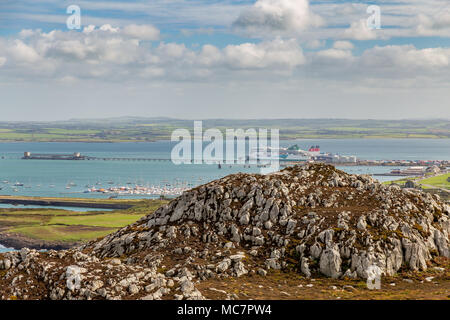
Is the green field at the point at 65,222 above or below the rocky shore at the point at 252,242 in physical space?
below

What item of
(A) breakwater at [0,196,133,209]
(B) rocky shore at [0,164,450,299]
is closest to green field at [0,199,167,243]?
(A) breakwater at [0,196,133,209]

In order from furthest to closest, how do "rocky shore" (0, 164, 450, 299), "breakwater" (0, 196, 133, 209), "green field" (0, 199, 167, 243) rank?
"breakwater" (0, 196, 133, 209)
"green field" (0, 199, 167, 243)
"rocky shore" (0, 164, 450, 299)

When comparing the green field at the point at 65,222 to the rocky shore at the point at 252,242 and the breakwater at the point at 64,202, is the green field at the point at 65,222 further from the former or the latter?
the rocky shore at the point at 252,242

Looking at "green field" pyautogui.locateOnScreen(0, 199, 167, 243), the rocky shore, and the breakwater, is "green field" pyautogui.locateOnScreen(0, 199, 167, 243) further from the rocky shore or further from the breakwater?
the rocky shore

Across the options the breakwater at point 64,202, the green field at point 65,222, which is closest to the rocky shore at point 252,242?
the green field at point 65,222

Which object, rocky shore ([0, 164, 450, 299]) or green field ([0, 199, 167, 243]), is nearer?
rocky shore ([0, 164, 450, 299])

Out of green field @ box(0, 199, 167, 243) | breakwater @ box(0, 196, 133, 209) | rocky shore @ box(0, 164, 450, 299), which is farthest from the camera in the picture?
breakwater @ box(0, 196, 133, 209)

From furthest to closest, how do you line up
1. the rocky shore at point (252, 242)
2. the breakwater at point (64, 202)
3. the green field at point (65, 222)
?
the breakwater at point (64, 202) → the green field at point (65, 222) → the rocky shore at point (252, 242)
